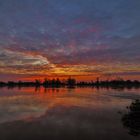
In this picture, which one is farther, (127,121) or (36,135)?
(127,121)

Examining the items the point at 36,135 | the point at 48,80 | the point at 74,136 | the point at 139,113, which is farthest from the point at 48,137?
the point at 48,80

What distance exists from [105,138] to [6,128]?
8352mm

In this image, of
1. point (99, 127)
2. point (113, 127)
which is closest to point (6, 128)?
point (99, 127)

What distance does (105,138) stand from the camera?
12297 mm

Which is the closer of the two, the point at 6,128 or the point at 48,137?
the point at 48,137

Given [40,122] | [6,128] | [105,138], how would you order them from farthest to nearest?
[40,122] → [6,128] → [105,138]

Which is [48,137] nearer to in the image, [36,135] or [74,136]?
[36,135]

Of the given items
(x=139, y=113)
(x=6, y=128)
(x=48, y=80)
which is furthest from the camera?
(x=48, y=80)

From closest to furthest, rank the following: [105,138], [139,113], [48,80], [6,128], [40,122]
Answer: [105,138] → [6,128] → [40,122] → [139,113] → [48,80]

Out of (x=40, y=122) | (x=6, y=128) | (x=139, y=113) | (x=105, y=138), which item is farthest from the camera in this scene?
(x=139, y=113)

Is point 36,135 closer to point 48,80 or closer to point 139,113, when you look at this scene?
point 139,113

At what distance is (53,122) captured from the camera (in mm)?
16844

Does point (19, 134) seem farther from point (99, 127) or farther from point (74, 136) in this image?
point (99, 127)

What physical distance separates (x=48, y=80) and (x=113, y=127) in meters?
185
